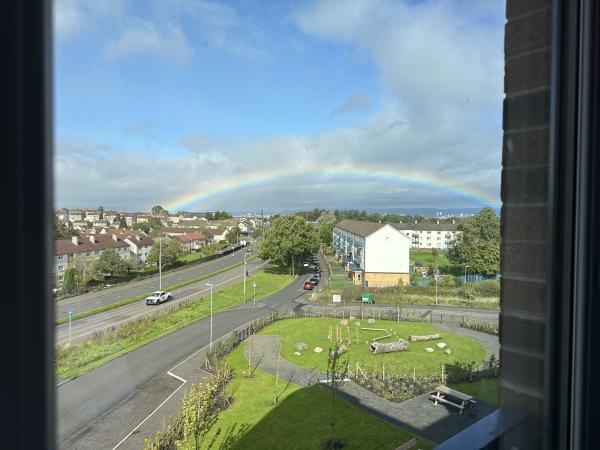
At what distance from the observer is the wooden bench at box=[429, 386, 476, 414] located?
142cm

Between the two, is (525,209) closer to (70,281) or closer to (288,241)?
(288,241)

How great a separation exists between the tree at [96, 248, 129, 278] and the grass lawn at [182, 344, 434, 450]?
43 centimetres

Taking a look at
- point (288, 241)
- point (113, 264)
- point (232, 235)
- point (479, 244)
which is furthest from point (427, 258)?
point (113, 264)

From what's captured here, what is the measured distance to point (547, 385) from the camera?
1131mm

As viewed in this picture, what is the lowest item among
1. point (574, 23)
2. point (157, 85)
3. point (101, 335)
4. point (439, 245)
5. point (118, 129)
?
point (101, 335)

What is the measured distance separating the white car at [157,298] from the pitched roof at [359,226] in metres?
0.71

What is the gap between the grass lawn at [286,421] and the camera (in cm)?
111

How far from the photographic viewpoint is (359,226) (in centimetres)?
153

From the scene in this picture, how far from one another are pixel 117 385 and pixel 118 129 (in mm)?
558

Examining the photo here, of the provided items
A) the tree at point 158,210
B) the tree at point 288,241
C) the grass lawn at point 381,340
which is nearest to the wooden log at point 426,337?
the grass lawn at point 381,340

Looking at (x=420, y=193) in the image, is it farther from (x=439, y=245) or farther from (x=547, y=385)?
(x=547, y=385)

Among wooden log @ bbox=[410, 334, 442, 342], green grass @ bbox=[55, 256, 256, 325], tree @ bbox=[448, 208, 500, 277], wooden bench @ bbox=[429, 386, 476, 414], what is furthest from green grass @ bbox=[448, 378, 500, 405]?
green grass @ bbox=[55, 256, 256, 325]

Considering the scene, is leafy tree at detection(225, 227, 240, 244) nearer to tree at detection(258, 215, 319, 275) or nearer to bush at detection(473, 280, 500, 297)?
tree at detection(258, 215, 319, 275)

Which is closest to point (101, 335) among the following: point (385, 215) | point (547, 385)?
point (385, 215)
